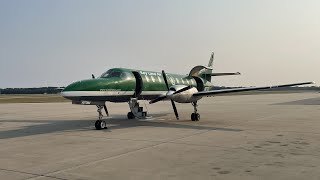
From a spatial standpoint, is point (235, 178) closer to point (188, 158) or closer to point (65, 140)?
point (188, 158)

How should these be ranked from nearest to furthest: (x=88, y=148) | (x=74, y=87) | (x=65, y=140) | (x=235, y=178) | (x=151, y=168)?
(x=235, y=178) < (x=151, y=168) < (x=88, y=148) < (x=65, y=140) < (x=74, y=87)

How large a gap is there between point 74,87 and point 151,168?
859 centimetres

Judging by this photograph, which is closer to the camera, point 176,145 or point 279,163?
point 279,163

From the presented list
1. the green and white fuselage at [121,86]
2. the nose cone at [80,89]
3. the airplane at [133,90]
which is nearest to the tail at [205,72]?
the airplane at [133,90]

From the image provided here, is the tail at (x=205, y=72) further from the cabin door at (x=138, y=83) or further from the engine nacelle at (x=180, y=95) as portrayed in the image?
Result: the cabin door at (x=138, y=83)

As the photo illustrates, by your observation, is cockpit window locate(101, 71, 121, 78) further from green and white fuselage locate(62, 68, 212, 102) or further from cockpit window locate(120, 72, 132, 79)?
cockpit window locate(120, 72, 132, 79)

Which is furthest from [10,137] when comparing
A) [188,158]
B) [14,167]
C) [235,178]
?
[235,178]

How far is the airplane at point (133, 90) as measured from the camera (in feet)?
53.7

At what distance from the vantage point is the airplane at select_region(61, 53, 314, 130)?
645 inches

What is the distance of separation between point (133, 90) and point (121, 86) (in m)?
1.37

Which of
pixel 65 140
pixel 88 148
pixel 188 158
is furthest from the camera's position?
pixel 65 140

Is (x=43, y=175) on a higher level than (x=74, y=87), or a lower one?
lower

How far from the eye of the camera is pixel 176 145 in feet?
39.2

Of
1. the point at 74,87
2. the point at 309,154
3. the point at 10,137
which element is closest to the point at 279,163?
the point at 309,154
